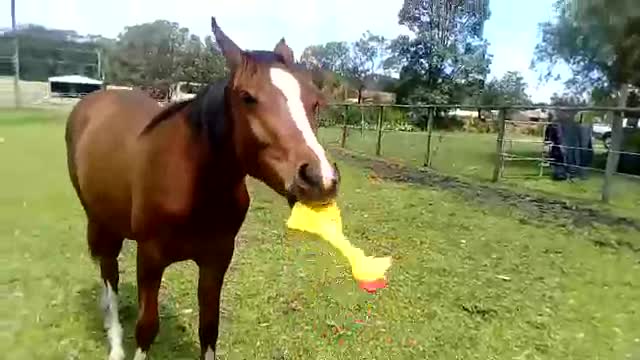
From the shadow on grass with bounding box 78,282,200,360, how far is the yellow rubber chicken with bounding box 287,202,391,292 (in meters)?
1.74

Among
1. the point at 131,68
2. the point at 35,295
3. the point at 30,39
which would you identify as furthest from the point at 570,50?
the point at 131,68

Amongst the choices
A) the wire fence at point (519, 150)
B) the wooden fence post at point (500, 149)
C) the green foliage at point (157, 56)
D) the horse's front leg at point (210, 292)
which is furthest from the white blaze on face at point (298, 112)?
the green foliage at point (157, 56)

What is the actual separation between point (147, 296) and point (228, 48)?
4.06 ft

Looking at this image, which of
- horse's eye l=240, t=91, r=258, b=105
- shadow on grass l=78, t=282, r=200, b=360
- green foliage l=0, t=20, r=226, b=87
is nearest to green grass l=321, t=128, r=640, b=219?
shadow on grass l=78, t=282, r=200, b=360

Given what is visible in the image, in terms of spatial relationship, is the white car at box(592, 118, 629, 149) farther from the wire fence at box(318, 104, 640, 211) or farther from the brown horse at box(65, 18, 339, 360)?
the brown horse at box(65, 18, 339, 360)

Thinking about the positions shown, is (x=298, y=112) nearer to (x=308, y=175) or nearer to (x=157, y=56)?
(x=308, y=175)

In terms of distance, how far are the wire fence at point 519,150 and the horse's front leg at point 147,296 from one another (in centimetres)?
245

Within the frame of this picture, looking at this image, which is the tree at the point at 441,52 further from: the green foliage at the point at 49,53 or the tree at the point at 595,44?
the green foliage at the point at 49,53

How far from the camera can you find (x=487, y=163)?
13.0 metres

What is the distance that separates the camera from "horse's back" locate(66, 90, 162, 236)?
2920 millimetres

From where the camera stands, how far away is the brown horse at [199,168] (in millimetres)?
1929

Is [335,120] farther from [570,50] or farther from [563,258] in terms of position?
[563,258]

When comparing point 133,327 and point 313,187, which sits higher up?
point 313,187

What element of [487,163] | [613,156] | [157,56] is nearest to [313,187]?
[613,156]
